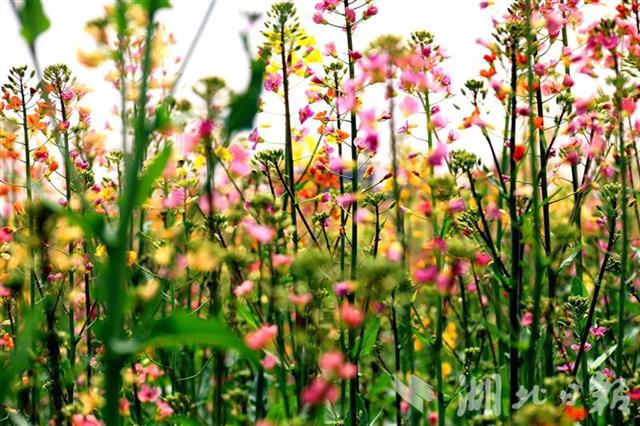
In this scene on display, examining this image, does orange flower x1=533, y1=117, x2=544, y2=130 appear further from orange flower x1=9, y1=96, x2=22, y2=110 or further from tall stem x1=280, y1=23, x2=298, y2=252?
orange flower x1=9, y1=96, x2=22, y2=110

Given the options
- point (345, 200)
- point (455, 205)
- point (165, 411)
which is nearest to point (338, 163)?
point (345, 200)

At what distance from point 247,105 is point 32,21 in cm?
54

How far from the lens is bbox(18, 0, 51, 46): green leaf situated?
192 centimetres

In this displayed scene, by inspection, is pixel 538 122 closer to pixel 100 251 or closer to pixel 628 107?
pixel 628 107

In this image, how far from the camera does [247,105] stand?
1858mm

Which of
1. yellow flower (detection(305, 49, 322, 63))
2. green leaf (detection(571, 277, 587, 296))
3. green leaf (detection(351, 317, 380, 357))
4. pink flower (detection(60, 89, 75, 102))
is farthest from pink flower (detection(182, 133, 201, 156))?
green leaf (detection(571, 277, 587, 296))

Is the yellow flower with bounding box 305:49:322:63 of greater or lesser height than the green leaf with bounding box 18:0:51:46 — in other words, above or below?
above

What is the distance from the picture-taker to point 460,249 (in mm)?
2242

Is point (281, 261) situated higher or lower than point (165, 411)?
higher

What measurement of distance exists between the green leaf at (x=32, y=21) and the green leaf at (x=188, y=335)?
28.1 inches

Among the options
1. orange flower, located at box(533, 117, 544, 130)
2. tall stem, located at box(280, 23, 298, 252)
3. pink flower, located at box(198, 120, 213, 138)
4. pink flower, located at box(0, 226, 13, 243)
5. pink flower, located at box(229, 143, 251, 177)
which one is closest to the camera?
pink flower, located at box(198, 120, 213, 138)

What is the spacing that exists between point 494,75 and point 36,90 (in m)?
1.89

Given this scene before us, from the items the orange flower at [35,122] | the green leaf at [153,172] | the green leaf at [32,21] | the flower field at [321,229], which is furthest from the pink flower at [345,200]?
the orange flower at [35,122]

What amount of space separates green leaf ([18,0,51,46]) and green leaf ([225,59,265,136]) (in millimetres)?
476
